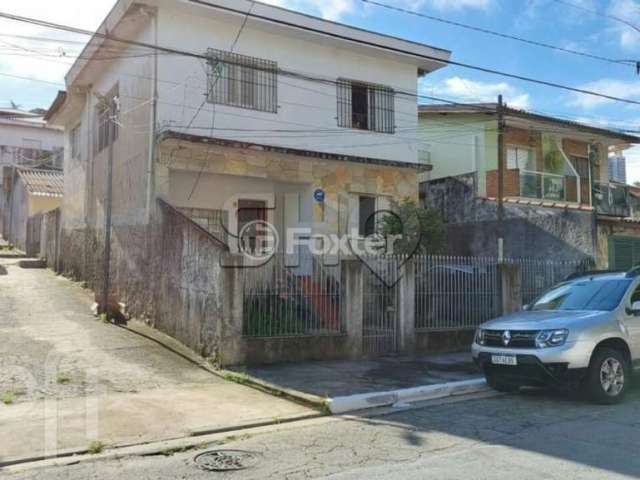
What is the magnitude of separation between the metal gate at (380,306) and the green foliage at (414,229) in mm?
2394

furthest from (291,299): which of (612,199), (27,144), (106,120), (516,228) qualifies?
(27,144)

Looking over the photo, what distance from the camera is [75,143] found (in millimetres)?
20547

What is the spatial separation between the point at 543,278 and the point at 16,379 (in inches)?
454

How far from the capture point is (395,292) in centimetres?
1173

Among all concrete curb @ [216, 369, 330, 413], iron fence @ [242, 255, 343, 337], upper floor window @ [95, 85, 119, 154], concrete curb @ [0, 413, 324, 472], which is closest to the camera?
concrete curb @ [0, 413, 324, 472]

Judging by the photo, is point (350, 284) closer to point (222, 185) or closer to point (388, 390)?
point (388, 390)

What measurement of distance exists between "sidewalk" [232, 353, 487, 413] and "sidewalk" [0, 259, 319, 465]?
21.0 inches

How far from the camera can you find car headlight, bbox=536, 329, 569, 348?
7508mm

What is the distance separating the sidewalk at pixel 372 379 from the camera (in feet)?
26.0

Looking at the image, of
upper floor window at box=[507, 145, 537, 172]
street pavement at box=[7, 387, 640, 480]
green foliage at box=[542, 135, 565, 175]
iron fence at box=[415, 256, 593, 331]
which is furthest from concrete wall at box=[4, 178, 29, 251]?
street pavement at box=[7, 387, 640, 480]

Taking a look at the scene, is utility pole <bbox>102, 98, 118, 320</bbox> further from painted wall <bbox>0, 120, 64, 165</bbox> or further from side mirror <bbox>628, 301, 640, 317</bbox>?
painted wall <bbox>0, 120, 64, 165</bbox>

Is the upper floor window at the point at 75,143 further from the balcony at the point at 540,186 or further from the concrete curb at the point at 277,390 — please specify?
the balcony at the point at 540,186

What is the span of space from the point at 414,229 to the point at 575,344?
23.1 feet

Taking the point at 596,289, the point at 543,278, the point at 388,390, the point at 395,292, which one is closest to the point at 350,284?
the point at 395,292
